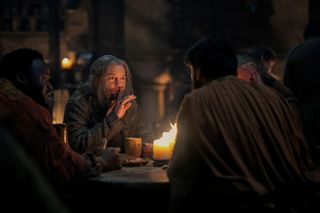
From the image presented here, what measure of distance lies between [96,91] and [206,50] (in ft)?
6.28

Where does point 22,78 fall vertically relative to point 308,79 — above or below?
above

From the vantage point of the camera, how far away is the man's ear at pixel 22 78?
183 inches

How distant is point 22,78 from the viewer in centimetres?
467

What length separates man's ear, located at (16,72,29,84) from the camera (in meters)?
4.66

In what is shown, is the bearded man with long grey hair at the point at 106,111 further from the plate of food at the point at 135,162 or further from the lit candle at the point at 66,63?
the lit candle at the point at 66,63

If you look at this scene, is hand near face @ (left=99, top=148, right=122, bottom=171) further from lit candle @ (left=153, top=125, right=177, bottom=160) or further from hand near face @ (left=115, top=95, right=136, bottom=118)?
hand near face @ (left=115, top=95, right=136, bottom=118)

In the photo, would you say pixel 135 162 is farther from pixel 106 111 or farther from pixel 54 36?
pixel 54 36

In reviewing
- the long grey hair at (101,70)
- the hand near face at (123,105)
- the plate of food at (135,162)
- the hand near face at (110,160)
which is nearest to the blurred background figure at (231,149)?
the hand near face at (110,160)

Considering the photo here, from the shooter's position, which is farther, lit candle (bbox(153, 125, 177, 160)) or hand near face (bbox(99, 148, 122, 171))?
lit candle (bbox(153, 125, 177, 160))

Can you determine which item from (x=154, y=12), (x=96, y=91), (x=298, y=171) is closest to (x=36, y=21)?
(x=154, y=12)

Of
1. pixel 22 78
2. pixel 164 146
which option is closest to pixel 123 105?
pixel 164 146

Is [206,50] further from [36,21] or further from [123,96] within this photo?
[36,21]

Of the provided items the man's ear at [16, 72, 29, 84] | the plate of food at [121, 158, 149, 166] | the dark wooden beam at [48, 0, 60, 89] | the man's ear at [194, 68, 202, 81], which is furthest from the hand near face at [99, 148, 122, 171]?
the dark wooden beam at [48, 0, 60, 89]

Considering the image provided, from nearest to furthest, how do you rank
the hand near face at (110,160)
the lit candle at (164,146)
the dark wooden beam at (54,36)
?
the hand near face at (110,160) → the lit candle at (164,146) → the dark wooden beam at (54,36)
